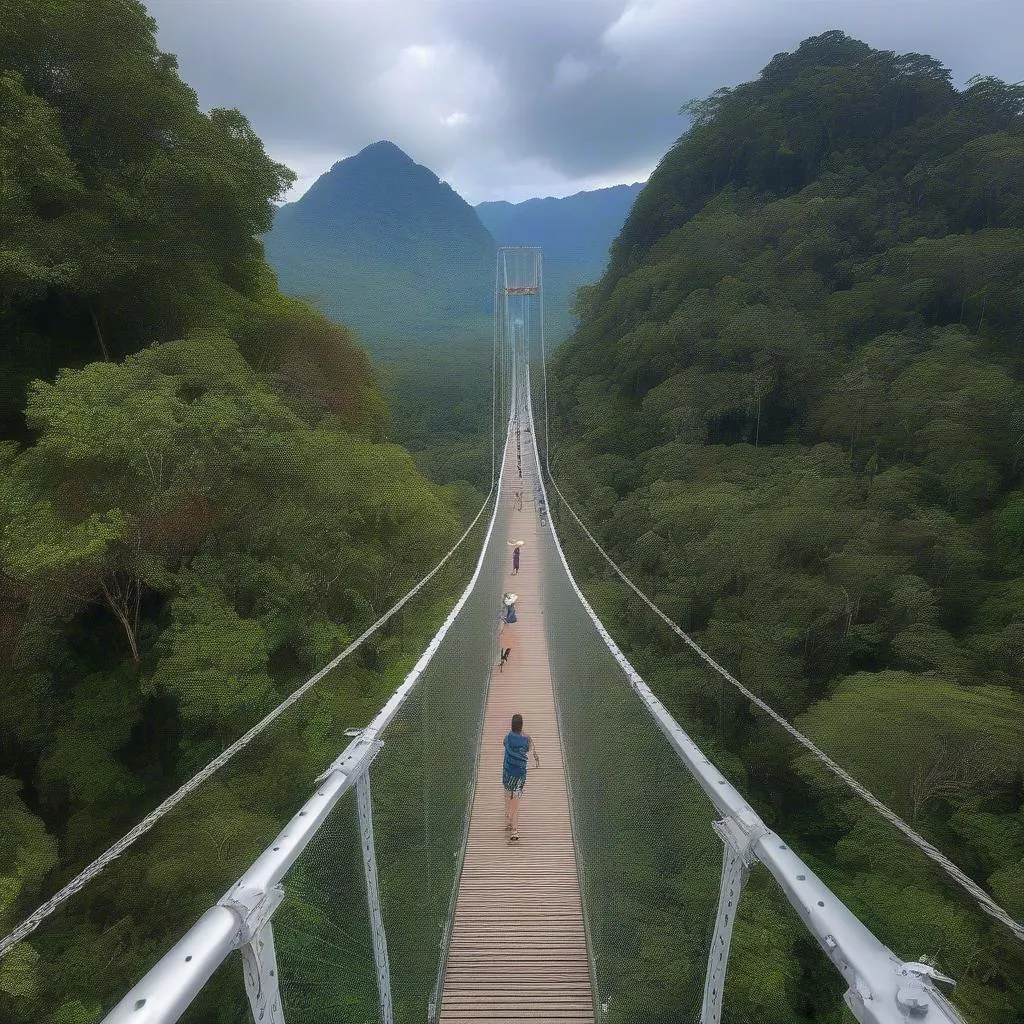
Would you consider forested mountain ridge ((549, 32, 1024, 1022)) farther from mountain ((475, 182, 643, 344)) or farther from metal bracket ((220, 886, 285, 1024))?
mountain ((475, 182, 643, 344))

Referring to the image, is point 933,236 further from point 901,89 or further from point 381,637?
point 381,637

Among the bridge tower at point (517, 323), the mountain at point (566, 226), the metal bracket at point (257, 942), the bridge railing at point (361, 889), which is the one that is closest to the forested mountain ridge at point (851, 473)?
the bridge railing at point (361, 889)

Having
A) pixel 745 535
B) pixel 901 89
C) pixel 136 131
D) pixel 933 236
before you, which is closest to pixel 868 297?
pixel 933 236

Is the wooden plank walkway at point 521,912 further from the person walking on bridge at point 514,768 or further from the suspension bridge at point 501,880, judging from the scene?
the person walking on bridge at point 514,768

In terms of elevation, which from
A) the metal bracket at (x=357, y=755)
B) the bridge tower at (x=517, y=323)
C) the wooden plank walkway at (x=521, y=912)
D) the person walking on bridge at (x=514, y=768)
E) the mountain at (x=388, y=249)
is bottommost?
the wooden plank walkway at (x=521, y=912)

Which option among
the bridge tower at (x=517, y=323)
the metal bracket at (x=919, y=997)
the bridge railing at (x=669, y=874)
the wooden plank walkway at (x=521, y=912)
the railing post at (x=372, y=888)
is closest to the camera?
the metal bracket at (x=919, y=997)

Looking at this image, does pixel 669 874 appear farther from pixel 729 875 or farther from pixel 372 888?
pixel 729 875

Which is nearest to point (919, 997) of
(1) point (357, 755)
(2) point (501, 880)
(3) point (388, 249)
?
(1) point (357, 755)

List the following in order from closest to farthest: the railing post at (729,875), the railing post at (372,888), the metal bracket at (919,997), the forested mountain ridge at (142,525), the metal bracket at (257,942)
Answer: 1. the metal bracket at (919,997)
2. the metal bracket at (257,942)
3. the railing post at (729,875)
4. the railing post at (372,888)
5. the forested mountain ridge at (142,525)
